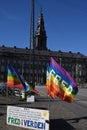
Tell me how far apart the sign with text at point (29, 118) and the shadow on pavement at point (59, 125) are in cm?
169

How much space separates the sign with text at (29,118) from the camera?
39.1 feet

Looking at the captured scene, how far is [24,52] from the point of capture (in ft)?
623

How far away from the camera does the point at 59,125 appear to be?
47.7 ft

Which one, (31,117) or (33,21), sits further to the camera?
(33,21)

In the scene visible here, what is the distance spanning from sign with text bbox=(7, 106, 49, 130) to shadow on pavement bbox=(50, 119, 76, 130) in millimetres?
1692

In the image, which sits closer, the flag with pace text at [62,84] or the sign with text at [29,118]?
the sign with text at [29,118]

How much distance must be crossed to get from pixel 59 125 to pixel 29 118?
106 inches

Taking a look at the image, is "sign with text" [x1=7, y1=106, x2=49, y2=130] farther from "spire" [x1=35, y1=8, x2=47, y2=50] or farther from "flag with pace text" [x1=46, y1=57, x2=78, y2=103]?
"spire" [x1=35, y1=8, x2=47, y2=50]

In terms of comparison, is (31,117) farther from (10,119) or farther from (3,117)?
(3,117)

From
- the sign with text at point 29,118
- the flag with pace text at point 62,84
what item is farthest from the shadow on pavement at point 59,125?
the sign with text at point 29,118

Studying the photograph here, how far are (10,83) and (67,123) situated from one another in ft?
24.0

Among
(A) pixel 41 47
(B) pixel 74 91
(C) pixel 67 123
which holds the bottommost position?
(C) pixel 67 123

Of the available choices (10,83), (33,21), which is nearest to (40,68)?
(33,21)

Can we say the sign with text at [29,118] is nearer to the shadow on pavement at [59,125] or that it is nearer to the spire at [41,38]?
the shadow on pavement at [59,125]
